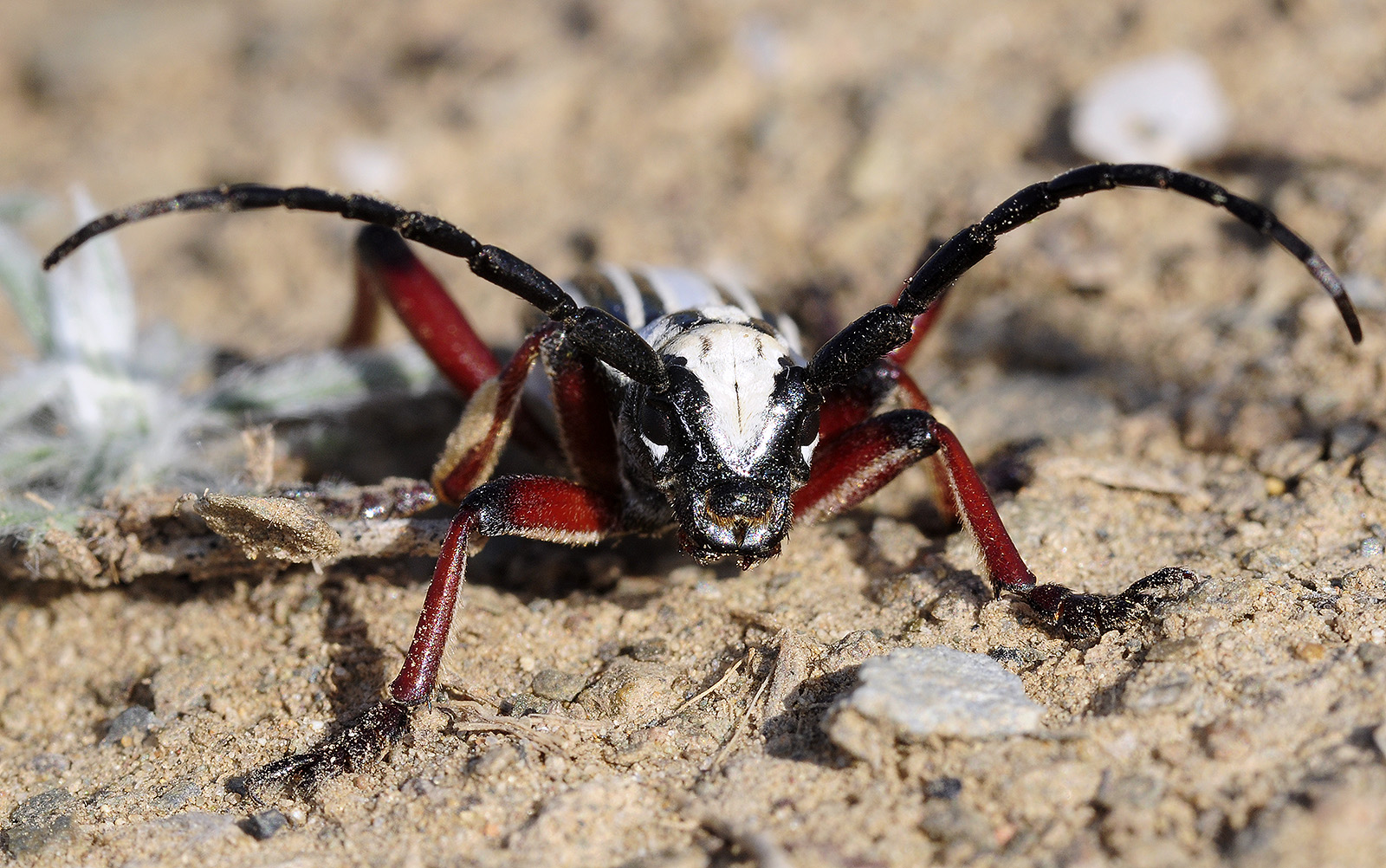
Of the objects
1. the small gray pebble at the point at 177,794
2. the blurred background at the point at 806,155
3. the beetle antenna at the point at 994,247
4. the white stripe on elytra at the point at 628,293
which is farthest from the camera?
the blurred background at the point at 806,155

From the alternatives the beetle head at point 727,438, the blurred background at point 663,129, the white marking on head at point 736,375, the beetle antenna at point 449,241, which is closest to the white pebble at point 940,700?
the beetle head at point 727,438

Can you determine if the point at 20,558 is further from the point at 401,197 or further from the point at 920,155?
the point at 920,155

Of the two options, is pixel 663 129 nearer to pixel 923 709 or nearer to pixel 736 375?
pixel 736 375

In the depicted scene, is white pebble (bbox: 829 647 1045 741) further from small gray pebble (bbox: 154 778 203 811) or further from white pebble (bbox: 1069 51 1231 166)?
white pebble (bbox: 1069 51 1231 166)


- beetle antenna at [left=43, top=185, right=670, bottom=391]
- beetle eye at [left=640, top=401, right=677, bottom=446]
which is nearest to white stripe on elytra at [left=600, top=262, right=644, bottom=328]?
beetle eye at [left=640, top=401, right=677, bottom=446]

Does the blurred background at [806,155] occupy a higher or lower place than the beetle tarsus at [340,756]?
higher

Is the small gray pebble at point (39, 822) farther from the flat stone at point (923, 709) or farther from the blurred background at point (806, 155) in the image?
the blurred background at point (806, 155)

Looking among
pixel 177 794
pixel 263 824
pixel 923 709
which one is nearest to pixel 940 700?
pixel 923 709
